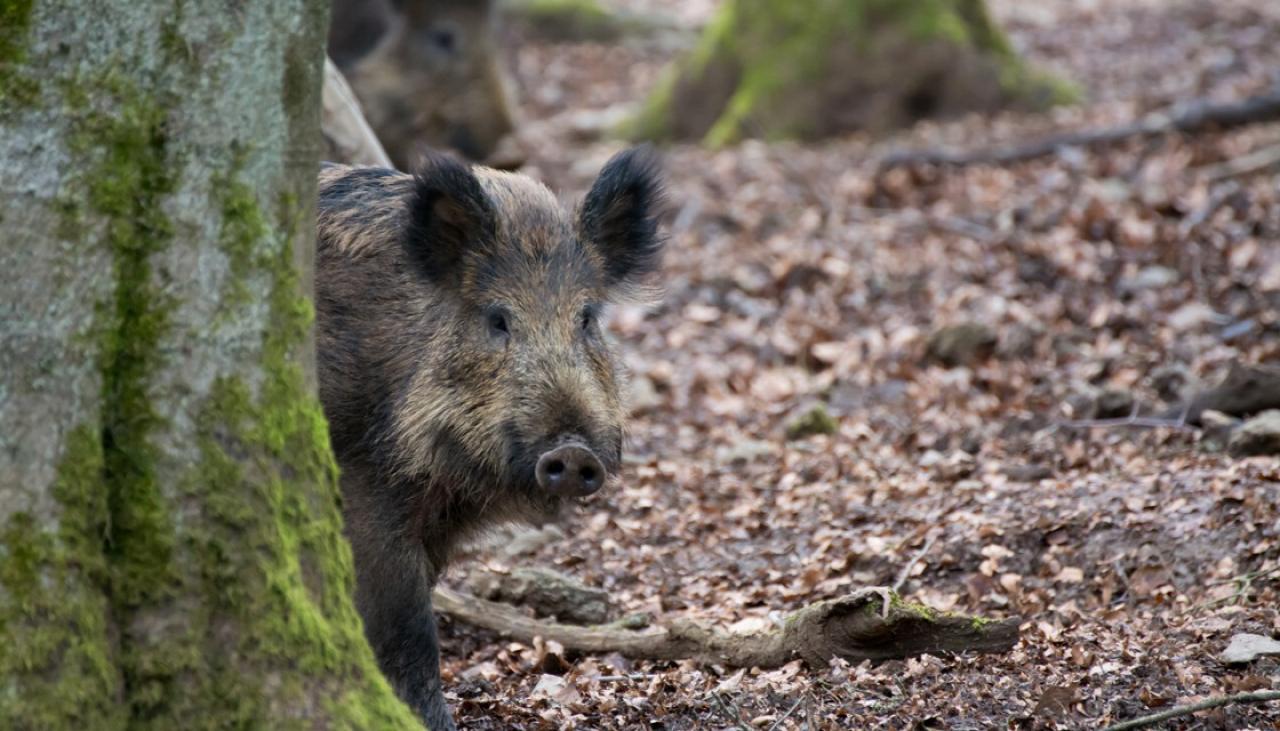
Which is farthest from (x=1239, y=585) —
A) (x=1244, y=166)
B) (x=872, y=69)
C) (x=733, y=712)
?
(x=872, y=69)

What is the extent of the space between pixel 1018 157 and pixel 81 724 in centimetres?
1140

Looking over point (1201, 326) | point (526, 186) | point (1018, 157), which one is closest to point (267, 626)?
point (526, 186)

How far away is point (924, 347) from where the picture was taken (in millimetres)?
9961

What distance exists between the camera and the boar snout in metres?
4.88

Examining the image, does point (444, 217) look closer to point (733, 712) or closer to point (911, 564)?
point (733, 712)

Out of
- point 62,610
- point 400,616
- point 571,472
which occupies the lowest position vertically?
point 400,616

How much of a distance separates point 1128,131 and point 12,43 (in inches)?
457

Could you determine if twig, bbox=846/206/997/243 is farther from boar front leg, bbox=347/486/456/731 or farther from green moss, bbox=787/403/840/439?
boar front leg, bbox=347/486/456/731

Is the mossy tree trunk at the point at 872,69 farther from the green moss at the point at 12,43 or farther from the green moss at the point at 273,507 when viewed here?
the green moss at the point at 12,43

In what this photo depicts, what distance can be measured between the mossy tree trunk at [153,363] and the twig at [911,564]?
3.28m

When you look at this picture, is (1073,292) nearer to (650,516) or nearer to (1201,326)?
(1201,326)

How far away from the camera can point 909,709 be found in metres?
4.85

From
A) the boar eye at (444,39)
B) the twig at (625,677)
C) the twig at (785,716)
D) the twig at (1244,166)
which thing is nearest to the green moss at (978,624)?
the twig at (785,716)

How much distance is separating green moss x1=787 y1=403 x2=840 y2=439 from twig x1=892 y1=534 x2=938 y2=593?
218 cm
